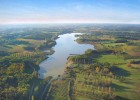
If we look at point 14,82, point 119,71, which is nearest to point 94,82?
point 119,71

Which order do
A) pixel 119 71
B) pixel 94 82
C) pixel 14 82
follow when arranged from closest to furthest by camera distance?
pixel 14 82 < pixel 94 82 < pixel 119 71

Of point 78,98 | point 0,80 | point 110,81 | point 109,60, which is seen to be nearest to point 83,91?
point 78,98

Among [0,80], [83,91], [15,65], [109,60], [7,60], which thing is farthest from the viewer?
[109,60]

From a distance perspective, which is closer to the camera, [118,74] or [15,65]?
[118,74]

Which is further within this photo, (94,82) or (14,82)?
(94,82)

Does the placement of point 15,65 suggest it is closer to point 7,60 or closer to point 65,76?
point 7,60

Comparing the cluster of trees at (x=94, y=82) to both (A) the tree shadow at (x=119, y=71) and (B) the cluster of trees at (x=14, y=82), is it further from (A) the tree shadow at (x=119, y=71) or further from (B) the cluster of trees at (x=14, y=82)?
(B) the cluster of trees at (x=14, y=82)

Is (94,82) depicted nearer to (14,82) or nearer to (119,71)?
(119,71)

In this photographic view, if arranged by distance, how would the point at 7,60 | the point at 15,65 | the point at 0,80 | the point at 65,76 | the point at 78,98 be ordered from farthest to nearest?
1. the point at 7,60
2. the point at 15,65
3. the point at 65,76
4. the point at 0,80
5. the point at 78,98

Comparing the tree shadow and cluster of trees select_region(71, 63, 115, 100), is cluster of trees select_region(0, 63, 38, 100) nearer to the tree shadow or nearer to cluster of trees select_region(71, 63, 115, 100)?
cluster of trees select_region(71, 63, 115, 100)

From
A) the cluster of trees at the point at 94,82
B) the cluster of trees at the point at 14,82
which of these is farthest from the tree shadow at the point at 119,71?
the cluster of trees at the point at 14,82

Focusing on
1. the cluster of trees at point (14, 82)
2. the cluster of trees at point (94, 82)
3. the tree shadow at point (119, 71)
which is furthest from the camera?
the tree shadow at point (119, 71)
